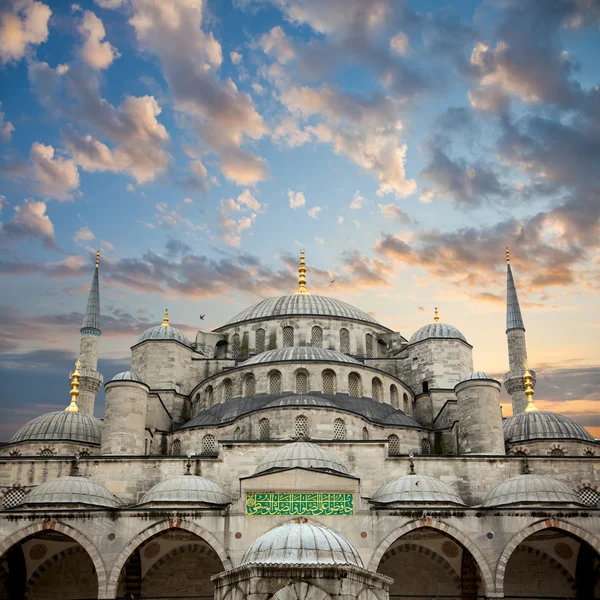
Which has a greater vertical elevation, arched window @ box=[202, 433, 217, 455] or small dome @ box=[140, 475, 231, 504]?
arched window @ box=[202, 433, 217, 455]

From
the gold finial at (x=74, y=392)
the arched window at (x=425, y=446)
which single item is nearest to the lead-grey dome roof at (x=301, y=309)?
the gold finial at (x=74, y=392)

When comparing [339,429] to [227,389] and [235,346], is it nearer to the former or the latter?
[227,389]

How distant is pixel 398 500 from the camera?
19.2 metres

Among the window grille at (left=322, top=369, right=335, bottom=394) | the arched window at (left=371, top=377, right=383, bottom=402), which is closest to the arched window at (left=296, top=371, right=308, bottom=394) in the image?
the window grille at (left=322, top=369, right=335, bottom=394)

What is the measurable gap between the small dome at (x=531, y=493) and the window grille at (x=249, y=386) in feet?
29.4

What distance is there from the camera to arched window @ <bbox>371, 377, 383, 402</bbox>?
86.3 ft

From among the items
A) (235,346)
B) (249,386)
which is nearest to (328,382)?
(249,386)

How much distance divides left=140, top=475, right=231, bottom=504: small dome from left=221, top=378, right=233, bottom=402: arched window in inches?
262

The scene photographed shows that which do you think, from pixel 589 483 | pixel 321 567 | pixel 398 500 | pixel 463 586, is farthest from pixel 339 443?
Result: pixel 321 567

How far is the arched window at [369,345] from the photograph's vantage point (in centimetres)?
3116

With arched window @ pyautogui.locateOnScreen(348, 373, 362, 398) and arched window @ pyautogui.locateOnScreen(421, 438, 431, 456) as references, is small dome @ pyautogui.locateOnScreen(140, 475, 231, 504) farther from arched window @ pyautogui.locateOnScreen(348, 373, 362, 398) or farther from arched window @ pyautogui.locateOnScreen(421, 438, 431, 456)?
arched window @ pyautogui.locateOnScreen(421, 438, 431, 456)

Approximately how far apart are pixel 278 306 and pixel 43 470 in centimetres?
1253

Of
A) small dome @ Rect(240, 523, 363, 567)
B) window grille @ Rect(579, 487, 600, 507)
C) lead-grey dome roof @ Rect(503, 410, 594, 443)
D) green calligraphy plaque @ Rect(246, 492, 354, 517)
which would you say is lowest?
small dome @ Rect(240, 523, 363, 567)

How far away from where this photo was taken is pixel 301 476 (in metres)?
18.9
